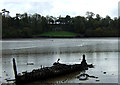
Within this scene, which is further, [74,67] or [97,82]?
[74,67]

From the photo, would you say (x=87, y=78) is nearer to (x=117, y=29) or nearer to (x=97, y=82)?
(x=97, y=82)

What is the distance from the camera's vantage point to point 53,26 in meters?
150

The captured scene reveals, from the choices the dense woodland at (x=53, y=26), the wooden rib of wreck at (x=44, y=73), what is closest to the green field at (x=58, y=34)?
the dense woodland at (x=53, y=26)

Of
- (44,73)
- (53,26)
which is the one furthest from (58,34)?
(44,73)

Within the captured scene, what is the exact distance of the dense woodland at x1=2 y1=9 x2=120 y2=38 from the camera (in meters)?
134

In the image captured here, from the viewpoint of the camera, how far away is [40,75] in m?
19.8

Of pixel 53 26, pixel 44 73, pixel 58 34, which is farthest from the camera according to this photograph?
pixel 53 26

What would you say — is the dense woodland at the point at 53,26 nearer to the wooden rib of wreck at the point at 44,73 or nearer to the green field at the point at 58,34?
the green field at the point at 58,34

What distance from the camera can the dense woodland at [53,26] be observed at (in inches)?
5281

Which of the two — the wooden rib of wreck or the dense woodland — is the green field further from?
the wooden rib of wreck

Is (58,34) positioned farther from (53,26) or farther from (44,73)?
(44,73)

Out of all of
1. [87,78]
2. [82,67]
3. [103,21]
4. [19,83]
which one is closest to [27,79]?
[19,83]

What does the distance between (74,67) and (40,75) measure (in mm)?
5039

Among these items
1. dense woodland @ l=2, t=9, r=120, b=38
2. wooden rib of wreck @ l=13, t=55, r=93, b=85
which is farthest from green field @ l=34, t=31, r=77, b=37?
wooden rib of wreck @ l=13, t=55, r=93, b=85
